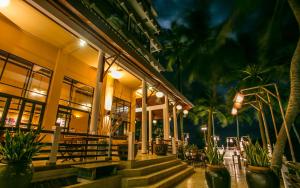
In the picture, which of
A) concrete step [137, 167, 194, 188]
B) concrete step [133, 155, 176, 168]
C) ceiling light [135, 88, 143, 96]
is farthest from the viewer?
ceiling light [135, 88, 143, 96]

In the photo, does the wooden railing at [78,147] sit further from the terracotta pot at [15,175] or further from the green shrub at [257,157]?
the green shrub at [257,157]

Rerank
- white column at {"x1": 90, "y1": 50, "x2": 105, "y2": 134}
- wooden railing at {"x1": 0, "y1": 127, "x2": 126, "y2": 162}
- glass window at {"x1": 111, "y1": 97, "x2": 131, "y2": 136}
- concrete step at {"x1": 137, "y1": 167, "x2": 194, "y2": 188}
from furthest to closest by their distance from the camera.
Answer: glass window at {"x1": 111, "y1": 97, "x2": 131, "y2": 136}, white column at {"x1": 90, "y1": 50, "x2": 105, "y2": 134}, concrete step at {"x1": 137, "y1": 167, "x2": 194, "y2": 188}, wooden railing at {"x1": 0, "y1": 127, "x2": 126, "y2": 162}

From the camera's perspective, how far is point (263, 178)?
133 inches

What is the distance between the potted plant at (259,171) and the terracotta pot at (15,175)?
15.7ft

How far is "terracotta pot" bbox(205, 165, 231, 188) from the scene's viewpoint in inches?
147

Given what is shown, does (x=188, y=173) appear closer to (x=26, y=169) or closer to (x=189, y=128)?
(x=26, y=169)

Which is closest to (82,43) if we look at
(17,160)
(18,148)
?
(18,148)

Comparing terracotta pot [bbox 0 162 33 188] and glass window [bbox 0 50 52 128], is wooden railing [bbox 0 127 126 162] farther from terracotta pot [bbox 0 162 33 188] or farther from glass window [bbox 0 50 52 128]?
glass window [bbox 0 50 52 128]

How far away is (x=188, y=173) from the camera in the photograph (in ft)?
30.1

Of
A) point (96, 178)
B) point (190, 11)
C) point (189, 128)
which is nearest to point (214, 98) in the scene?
point (190, 11)

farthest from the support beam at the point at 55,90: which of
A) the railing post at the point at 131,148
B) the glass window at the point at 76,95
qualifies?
the railing post at the point at 131,148

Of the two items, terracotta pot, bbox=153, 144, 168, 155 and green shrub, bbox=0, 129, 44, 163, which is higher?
green shrub, bbox=0, 129, 44, 163

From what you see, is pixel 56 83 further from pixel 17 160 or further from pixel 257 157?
pixel 257 157

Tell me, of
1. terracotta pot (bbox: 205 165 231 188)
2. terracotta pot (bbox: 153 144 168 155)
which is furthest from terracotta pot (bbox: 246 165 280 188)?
terracotta pot (bbox: 153 144 168 155)
